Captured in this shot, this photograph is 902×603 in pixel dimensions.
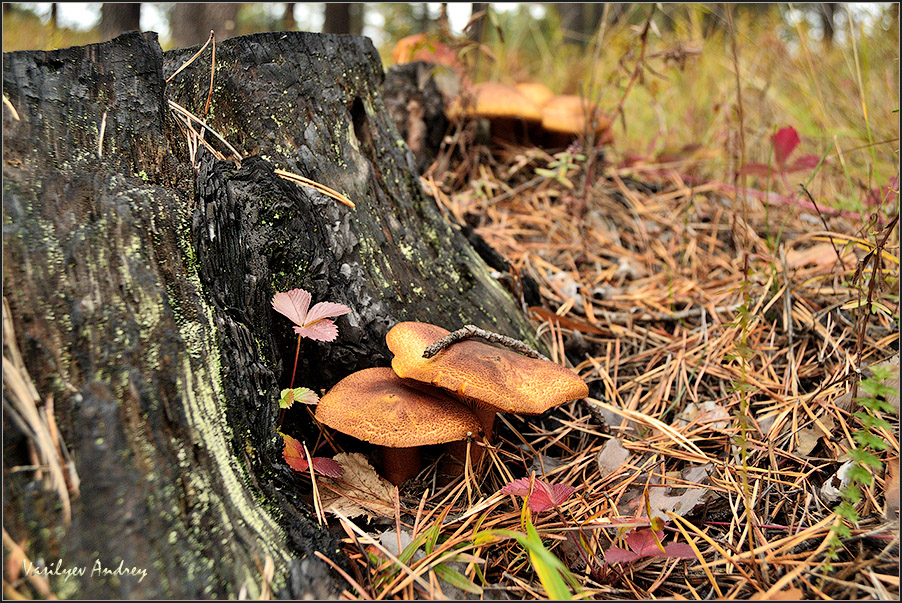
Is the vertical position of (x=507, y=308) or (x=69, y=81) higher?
(x=69, y=81)

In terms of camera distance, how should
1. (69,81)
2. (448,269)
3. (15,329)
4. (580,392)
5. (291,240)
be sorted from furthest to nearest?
(448,269) → (291,240) → (580,392) → (69,81) → (15,329)

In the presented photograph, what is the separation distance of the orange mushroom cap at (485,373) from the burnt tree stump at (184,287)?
347 mm

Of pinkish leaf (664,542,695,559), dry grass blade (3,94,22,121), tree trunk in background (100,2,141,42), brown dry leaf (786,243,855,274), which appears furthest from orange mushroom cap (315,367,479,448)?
tree trunk in background (100,2,141,42)

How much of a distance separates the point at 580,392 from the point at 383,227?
1044 mm

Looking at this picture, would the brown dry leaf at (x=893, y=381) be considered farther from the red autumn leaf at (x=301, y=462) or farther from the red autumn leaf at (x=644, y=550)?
the red autumn leaf at (x=301, y=462)

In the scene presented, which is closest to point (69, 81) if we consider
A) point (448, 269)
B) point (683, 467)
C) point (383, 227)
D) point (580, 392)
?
point (383, 227)

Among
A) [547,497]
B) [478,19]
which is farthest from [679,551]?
[478,19]

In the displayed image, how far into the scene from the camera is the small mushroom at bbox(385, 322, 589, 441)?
1.72 meters

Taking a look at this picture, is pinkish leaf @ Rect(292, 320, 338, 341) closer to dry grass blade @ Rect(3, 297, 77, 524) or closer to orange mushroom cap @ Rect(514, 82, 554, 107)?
dry grass blade @ Rect(3, 297, 77, 524)

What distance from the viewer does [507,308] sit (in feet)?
8.70

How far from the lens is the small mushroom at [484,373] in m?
1.72

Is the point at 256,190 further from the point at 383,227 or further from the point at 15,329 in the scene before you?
the point at 15,329

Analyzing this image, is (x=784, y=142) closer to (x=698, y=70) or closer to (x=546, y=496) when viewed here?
(x=546, y=496)

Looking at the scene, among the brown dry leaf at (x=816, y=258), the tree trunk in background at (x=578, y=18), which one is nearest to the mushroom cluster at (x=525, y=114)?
the brown dry leaf at (x=816, y=258)
